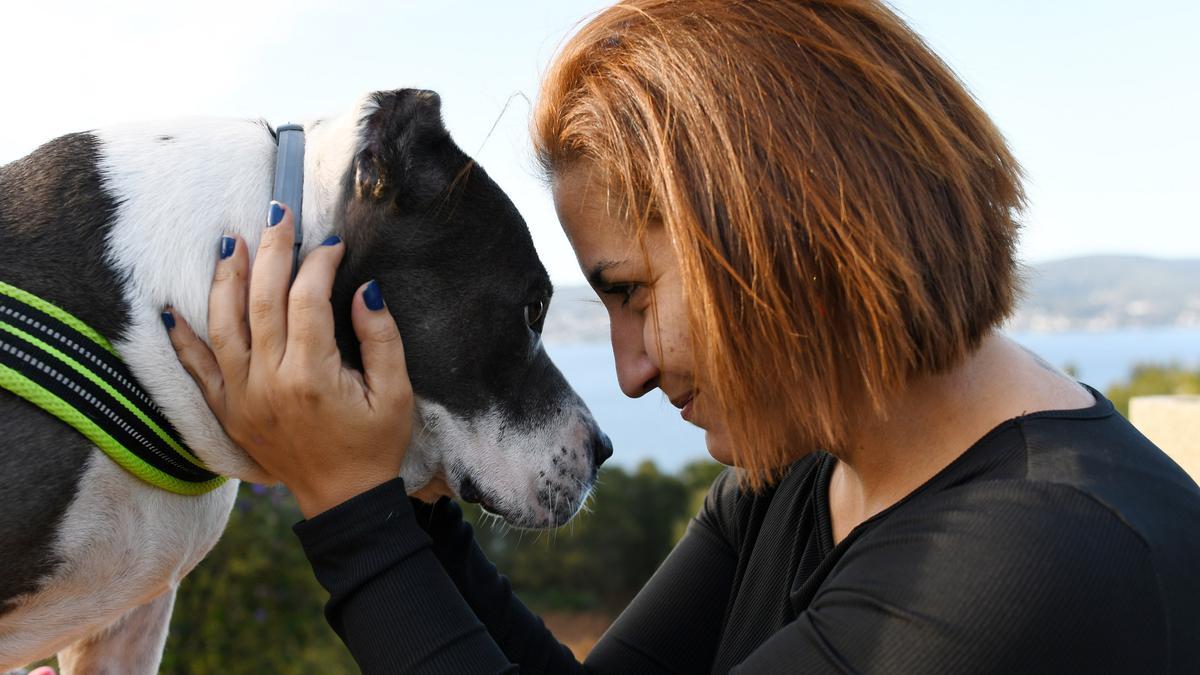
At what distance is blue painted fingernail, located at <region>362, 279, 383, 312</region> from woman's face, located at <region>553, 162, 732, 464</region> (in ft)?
1.20

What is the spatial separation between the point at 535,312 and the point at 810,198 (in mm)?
757

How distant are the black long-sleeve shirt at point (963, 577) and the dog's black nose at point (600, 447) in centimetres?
43

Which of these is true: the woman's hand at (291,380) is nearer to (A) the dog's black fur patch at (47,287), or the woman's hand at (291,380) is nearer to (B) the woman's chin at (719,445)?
(A) the dog's black fur patch at (47,287)

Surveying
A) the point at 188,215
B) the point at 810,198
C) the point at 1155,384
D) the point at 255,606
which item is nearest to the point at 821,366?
the point at 810,198

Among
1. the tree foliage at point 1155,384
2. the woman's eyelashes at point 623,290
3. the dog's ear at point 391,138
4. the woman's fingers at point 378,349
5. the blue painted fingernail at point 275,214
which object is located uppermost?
the dog's ear at point 391,138

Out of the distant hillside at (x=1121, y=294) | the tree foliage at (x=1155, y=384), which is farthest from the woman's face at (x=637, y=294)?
the distant hillside at (x=1121, y=294)

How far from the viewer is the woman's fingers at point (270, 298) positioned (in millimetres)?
1636

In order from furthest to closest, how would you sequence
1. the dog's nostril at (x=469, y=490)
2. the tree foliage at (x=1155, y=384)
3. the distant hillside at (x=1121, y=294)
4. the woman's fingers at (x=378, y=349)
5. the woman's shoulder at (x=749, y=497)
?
the distant hillside at (x=1121, y=294) → the tree foliage at (x=1155, y=384) → the woman's shoulder at (x=749, y=497) → the dog's nostril at (x=469, y=490) → the woman's fingers at (x=378, y=349)

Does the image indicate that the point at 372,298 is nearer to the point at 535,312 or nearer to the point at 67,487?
the point at 535,312

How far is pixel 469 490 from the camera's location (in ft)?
6.59

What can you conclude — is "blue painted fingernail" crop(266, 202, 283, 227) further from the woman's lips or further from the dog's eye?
the woman's lips

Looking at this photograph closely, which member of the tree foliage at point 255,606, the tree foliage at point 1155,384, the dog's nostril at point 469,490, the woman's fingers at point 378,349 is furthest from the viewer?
the tree foliage at point 1155,384

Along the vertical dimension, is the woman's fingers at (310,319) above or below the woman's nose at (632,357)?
above

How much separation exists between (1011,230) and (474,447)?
1062 mm
